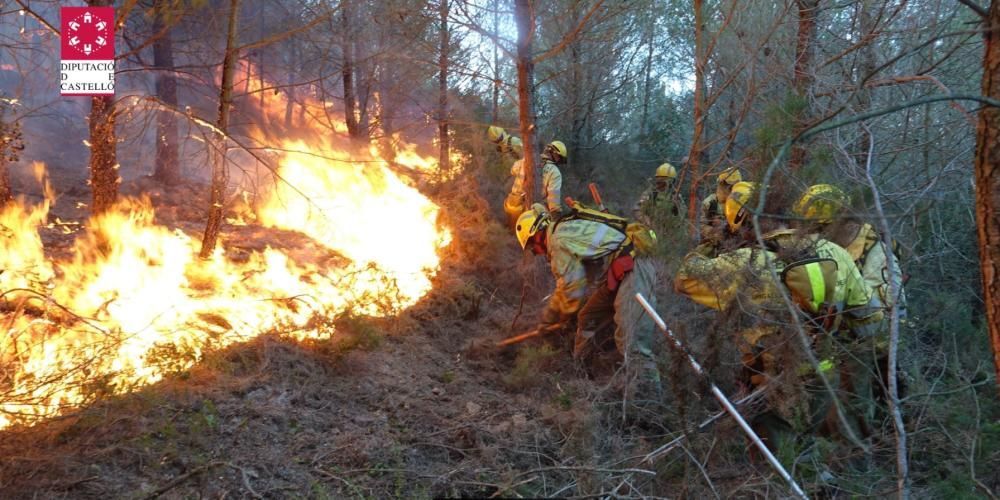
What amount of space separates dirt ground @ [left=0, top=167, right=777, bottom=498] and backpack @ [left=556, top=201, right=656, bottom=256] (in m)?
1.11

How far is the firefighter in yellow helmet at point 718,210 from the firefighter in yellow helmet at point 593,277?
0.60 metres

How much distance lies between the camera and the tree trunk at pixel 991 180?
2.55 metres

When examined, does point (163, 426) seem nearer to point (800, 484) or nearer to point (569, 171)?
point (800, 484)

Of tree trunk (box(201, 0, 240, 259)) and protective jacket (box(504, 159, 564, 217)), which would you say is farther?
protective jacket (box(504, 159, 564, 217))

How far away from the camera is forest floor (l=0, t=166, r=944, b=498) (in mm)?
3576

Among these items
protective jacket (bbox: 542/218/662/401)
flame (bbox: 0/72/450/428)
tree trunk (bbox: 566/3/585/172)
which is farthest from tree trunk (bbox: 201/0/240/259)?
tree trunk (bbox: 566/3/585/172)

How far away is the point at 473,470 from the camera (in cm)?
399

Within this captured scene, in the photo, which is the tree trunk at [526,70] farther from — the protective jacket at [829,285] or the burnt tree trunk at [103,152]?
the protective jacket at [829,285]

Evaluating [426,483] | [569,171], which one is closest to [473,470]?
[426,483]

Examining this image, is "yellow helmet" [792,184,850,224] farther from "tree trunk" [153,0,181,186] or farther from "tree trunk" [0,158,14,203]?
"tree trunk" [153,0,181,186]

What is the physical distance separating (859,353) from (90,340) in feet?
17.3

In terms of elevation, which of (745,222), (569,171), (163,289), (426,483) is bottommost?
(426,483)

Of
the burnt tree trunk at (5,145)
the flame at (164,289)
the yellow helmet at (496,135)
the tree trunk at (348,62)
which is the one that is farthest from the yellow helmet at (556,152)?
the burnt tree trunk at (5,145)

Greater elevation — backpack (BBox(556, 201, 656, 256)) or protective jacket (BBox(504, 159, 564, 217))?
protective jacket (BBox(504, 159, 564, 217))
